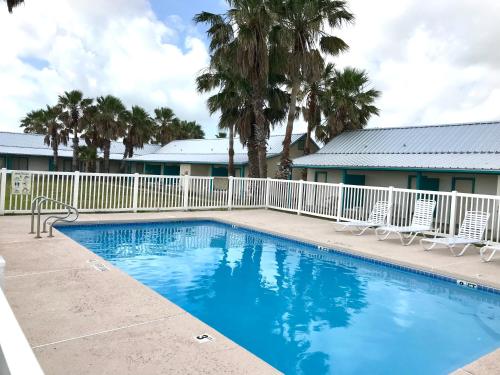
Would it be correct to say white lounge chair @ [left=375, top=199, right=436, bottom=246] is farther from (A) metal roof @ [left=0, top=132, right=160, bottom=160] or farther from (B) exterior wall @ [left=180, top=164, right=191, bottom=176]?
(A) metal roof @ [left=0, top=132, right=160, bottom=160]

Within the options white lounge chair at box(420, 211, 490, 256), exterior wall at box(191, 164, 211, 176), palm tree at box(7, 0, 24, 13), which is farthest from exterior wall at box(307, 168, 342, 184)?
palm tree at box(7, 0, 24, 13)

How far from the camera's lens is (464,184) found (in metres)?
17.3

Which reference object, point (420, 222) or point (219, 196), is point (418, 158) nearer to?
point (420, 222)

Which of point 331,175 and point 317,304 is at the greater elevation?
point 331,175

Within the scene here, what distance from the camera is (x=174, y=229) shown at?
39.2 feet

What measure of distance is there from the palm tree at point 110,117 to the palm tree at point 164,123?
27.8ft

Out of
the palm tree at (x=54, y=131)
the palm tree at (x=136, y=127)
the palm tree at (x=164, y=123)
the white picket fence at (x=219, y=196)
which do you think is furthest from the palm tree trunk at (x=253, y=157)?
the palm tree at (x=164, y=123)

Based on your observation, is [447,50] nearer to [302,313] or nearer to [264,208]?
[264,208]

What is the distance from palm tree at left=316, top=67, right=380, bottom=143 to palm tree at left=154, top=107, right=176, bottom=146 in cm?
2322

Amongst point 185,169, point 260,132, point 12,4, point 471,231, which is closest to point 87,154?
point 185,169

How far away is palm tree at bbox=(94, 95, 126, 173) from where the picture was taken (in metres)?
34.8

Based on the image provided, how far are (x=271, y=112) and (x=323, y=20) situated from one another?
17.5 ft

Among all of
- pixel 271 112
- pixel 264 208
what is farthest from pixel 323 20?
pixel 264 208

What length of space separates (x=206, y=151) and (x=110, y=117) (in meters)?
8.60
